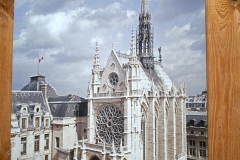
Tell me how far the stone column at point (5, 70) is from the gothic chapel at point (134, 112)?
7496mm

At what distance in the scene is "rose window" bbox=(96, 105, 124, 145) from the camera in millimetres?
8969

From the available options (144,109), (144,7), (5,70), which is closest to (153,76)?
(144,109)

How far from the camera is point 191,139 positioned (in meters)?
9.75

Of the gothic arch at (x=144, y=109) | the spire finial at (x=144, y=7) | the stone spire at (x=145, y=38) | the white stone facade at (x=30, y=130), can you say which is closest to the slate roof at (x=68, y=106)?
the white stone facade at (x=30, y=130)

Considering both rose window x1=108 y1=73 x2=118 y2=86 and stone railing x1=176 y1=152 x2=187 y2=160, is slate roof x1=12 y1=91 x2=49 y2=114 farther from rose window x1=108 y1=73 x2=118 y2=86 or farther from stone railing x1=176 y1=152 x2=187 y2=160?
stone railing x1=176 y1=152 x2=187 y2=160

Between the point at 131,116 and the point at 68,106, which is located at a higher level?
the point at 68,106

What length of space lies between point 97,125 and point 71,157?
1.66 m

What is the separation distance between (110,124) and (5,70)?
8830 mm

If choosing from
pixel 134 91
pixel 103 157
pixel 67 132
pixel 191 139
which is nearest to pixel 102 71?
pixel 134 91

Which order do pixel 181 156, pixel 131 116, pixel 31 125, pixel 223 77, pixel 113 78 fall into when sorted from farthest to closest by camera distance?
pixel 113 78 → pixel 181 156 → pixel 31 125 → pixel 131 116 → pixel 223 77

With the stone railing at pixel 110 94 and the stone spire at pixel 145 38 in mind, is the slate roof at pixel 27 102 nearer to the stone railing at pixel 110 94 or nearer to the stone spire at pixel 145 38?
the stone railing at pixel 110 94

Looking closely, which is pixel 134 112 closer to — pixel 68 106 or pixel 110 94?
pixel 110 94

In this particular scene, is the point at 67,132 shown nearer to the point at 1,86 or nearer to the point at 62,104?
the point at 62,104

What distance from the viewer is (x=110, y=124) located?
9344mm
